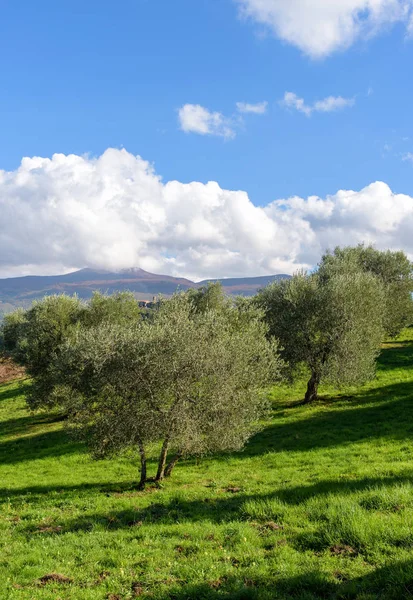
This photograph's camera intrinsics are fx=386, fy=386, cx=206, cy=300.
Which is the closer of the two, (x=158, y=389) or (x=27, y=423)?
(x=158, y=389)

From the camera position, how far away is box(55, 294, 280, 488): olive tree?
69.8 feet

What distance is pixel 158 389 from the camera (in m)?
21.5

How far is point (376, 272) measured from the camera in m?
67.4

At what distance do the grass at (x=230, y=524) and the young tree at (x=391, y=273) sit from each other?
32.6m

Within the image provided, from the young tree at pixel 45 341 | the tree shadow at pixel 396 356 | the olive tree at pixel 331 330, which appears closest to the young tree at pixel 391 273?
the tree shadow at pixel 396 356

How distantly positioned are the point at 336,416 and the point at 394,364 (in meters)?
19.6

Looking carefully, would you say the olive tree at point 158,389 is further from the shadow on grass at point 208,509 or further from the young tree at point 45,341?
the young tree at point 45,341

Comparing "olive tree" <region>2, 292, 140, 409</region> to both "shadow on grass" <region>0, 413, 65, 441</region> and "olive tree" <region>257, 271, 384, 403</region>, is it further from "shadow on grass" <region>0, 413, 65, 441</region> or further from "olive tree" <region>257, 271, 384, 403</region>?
"olive tree" <region>257, 271, 384, 403</region>

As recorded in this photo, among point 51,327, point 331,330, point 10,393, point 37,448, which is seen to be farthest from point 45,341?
point 331,330

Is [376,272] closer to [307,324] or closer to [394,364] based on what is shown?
[394,364]

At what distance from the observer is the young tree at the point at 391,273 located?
5894cm

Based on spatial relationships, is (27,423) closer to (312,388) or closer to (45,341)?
(45,341)

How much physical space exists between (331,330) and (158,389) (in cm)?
2247

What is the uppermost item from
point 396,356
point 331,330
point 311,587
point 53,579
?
point 331,330
